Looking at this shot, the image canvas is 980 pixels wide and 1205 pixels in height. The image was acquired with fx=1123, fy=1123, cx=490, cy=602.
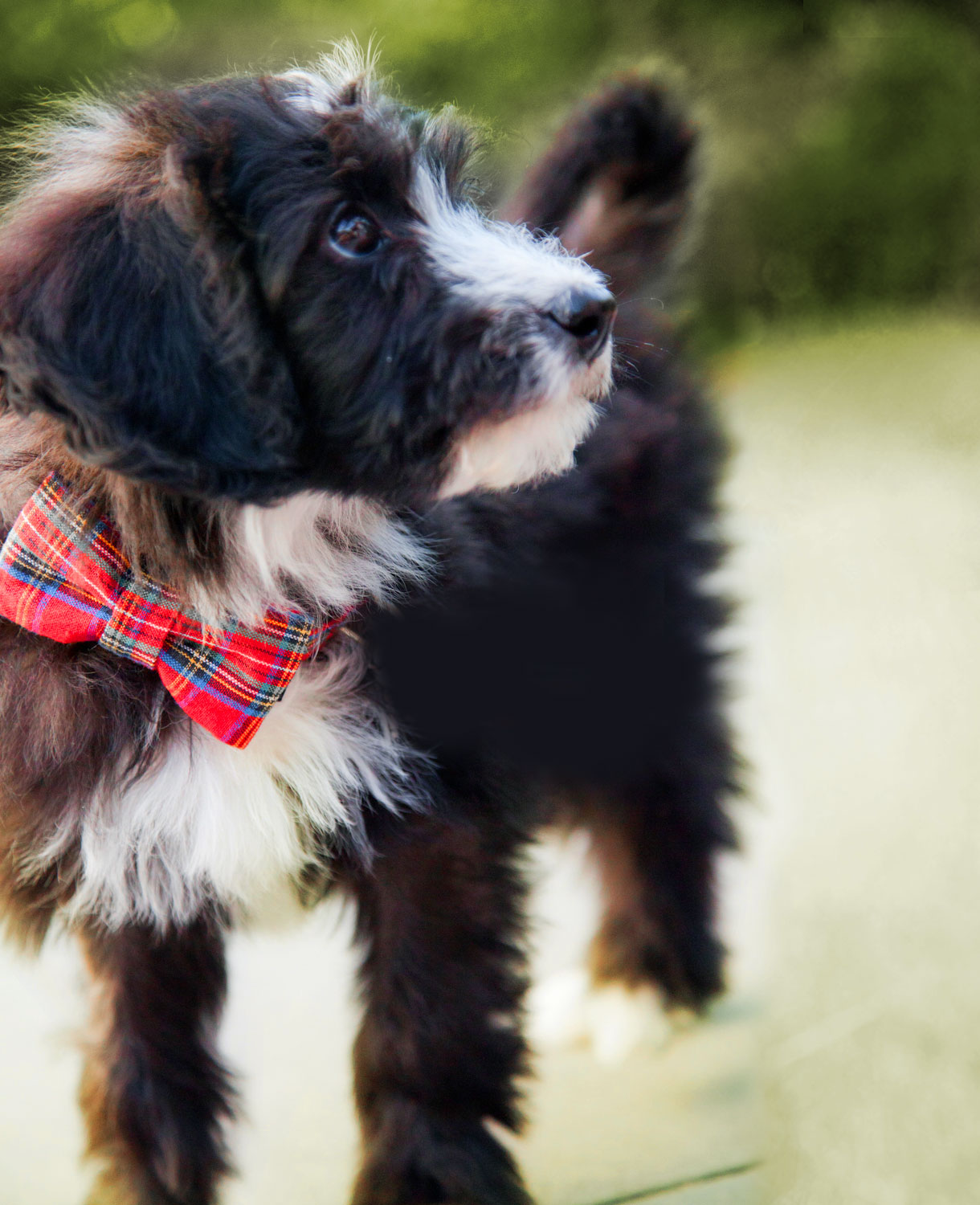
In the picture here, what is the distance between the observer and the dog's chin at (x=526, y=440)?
1638 mm

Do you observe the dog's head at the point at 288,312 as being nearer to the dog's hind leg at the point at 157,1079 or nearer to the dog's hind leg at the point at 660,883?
the dog's hind leg at the point at 157,1079

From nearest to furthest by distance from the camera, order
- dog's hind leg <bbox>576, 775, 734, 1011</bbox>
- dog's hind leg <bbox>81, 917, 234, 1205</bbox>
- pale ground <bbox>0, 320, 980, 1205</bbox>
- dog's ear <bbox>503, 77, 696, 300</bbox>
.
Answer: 1. dog's hind leg <bbox>81, 917, 234, 1205</bbox>
2. pale ground <bbox>0, 320, 980, 1205</bbox>
3. dog's ear <bbox>503, 77, 696, 300</bbox>
4. dog's hind leg <bbox>576, 775, 734, 1011</bbox>

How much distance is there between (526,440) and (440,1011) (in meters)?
0.95

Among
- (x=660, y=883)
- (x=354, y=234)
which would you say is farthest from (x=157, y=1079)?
(x=354, y=234)

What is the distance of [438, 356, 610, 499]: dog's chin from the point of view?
5.37 ft

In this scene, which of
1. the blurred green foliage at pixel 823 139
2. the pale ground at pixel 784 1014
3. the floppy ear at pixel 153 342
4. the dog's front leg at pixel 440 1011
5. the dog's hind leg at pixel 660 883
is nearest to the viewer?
the floppy ear at pixel 153 342

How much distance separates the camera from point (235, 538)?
5.65 ft

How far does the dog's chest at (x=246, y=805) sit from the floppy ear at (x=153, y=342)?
15.4 inches

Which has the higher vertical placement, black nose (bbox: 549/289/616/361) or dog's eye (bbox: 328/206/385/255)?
black nose (bbox: 549/289/616/361)

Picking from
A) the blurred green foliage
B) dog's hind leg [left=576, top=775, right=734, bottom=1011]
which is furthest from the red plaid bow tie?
the blurred green foliage

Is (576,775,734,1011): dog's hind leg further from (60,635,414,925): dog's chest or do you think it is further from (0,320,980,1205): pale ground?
(60,635,414,925): dog's chest

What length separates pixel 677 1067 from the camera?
240 cm

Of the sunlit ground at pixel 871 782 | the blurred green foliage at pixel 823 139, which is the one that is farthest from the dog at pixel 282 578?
the blurred green foliage at pixel 823 139

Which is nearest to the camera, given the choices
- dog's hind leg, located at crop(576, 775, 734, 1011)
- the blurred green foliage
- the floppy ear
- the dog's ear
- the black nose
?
the floppy ear
